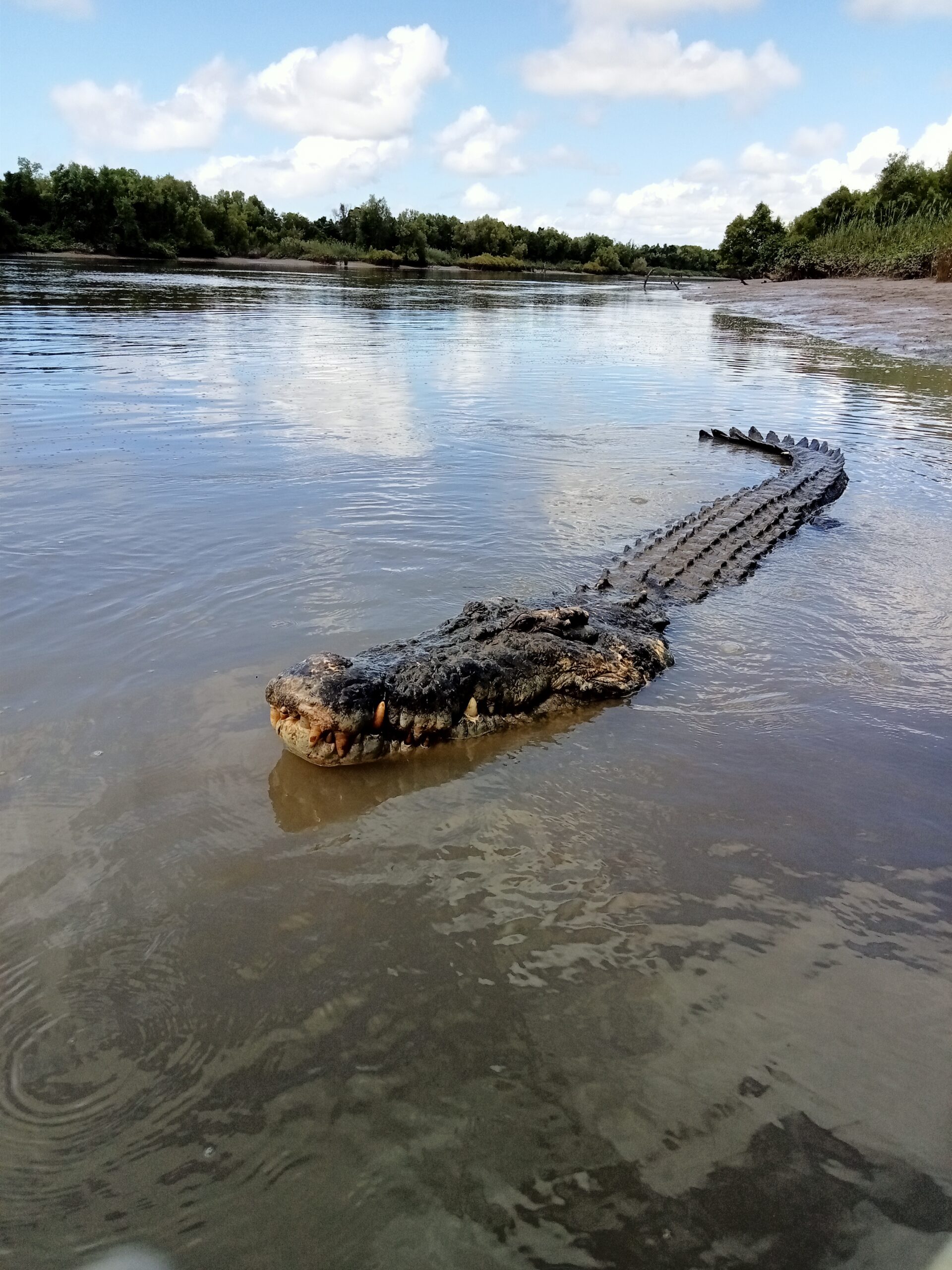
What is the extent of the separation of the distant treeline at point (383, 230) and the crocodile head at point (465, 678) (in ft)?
127

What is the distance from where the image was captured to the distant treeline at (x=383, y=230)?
50469 millimetres

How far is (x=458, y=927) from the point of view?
266 cm

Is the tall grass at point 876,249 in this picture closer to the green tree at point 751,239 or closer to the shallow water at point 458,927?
the green tree at point 751,239

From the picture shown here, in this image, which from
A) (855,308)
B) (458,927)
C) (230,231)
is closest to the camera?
(458,927)

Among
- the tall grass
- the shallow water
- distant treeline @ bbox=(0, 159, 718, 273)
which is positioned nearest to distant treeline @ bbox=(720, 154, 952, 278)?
the tall grass

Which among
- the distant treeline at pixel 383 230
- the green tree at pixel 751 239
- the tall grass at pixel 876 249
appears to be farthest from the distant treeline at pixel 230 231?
the tall grass at pixel 876 249

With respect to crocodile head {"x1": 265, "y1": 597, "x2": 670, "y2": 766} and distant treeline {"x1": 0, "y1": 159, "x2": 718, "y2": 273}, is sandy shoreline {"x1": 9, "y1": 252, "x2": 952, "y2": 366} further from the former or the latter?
crocodile head {"x1": 265, "y1": 597, "x2": 670, "y2": 766}

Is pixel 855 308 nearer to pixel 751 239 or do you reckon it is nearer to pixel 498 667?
pixel 498 667

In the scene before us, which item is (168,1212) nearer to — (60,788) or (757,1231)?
(757,1231)

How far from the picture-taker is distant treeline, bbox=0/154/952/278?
50469 mm

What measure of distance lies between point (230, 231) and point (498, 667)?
89604 millimetres

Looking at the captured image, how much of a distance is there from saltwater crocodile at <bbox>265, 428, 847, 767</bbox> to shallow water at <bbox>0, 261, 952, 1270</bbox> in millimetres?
145

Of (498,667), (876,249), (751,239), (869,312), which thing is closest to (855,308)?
(869,312)

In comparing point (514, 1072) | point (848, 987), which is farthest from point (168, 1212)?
point (848, 987)
